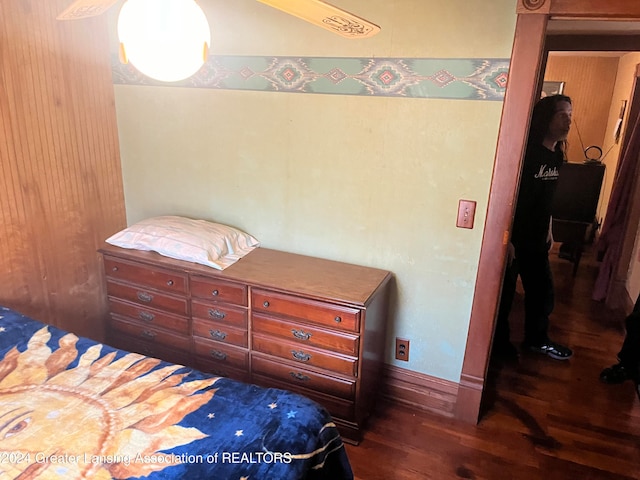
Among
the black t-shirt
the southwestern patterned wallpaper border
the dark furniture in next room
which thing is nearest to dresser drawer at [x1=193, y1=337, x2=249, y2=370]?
the southwestern patterned wallpaper border

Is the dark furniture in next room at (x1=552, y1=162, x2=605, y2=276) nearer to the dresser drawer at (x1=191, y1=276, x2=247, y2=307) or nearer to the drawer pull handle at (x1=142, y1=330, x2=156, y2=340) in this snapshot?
the dresser drawer at (x1=191, y1=276, x2=247, y2=307)

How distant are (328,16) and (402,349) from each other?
5.84ft

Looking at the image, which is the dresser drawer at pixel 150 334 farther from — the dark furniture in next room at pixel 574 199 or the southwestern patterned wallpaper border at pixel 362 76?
the dark furniture in next room at pixel 574 199

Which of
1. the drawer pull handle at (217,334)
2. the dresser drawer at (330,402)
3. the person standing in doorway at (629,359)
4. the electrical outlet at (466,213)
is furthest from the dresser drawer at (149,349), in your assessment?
the person standing in doorway at (629,359)

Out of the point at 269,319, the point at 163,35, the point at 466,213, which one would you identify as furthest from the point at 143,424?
the point at 466,213

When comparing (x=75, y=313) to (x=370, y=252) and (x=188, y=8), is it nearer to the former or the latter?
(x=370, y=252)

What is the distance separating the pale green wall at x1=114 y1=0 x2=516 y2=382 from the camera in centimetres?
215

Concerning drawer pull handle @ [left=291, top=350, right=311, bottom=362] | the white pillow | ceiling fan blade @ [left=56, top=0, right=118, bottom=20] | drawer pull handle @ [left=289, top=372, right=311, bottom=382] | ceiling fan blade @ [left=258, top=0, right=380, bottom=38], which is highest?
ceiling fan blade @ [left=56, top=0, right=118, bottom=20]

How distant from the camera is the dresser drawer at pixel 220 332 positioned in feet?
7.85

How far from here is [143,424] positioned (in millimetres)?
1498

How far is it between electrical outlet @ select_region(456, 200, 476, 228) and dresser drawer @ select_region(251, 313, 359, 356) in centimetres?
75

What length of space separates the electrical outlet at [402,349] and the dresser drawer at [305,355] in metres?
0.46

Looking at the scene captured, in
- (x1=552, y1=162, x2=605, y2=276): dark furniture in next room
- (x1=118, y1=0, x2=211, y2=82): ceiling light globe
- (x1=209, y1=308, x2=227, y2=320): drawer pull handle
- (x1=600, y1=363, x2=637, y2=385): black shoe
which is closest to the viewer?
(x1=118, y1=0, x2=211, y2=82): ceiling light globe

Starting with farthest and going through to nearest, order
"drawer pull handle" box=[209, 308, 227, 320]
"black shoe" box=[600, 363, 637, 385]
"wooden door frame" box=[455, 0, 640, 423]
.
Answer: "black shoe" box=[600, 363, 637, 385] < "drawer pull handle" box=[209, 308, 227, 320] < "wooden door frame" box=[455, 0, 640, 423]
